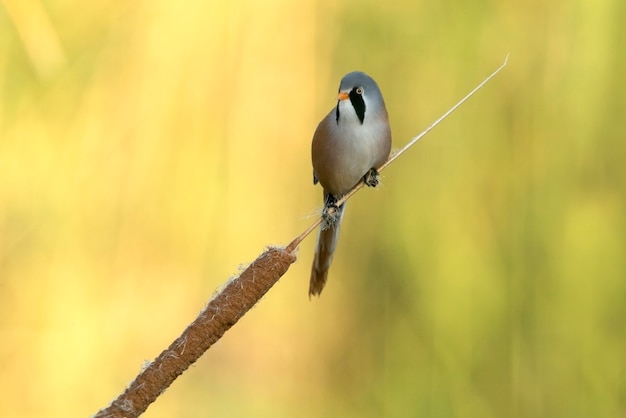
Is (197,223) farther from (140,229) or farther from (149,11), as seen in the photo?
(149,11)

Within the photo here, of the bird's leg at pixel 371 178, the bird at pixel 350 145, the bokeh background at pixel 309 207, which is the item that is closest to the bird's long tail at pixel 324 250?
the bird at pixel 350 145

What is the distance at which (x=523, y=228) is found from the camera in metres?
2.93

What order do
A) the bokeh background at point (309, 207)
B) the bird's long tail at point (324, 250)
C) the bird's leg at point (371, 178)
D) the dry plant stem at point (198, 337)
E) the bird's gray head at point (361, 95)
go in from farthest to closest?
1. the bokeh background at point (309, 207)
2. the bird's leg at point (371, 178)
3. the bird's long tail at point (324, 250)
4. the bird's gray head at point (361, 95)
5. the dry plant stem at point (198, 337)

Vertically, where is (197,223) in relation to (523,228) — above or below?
below

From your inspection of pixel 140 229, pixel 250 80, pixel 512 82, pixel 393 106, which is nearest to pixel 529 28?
pixel 512 82

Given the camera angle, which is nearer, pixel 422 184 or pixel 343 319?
pixel 422 184

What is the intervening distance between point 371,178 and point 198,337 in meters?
0.94

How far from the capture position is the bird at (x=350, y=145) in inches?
74.0

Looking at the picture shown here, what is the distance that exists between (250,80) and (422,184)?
769 mm

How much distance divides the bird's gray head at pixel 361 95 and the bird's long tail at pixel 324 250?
0.30 m

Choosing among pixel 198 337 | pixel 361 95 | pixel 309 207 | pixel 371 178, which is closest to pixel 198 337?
pixel 198 337

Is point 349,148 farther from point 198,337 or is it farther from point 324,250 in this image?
point 198,337

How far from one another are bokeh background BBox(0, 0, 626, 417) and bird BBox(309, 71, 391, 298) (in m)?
1.06

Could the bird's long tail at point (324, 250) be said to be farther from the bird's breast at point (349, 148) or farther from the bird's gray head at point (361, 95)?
the bird's gray head at point (361, 95)
